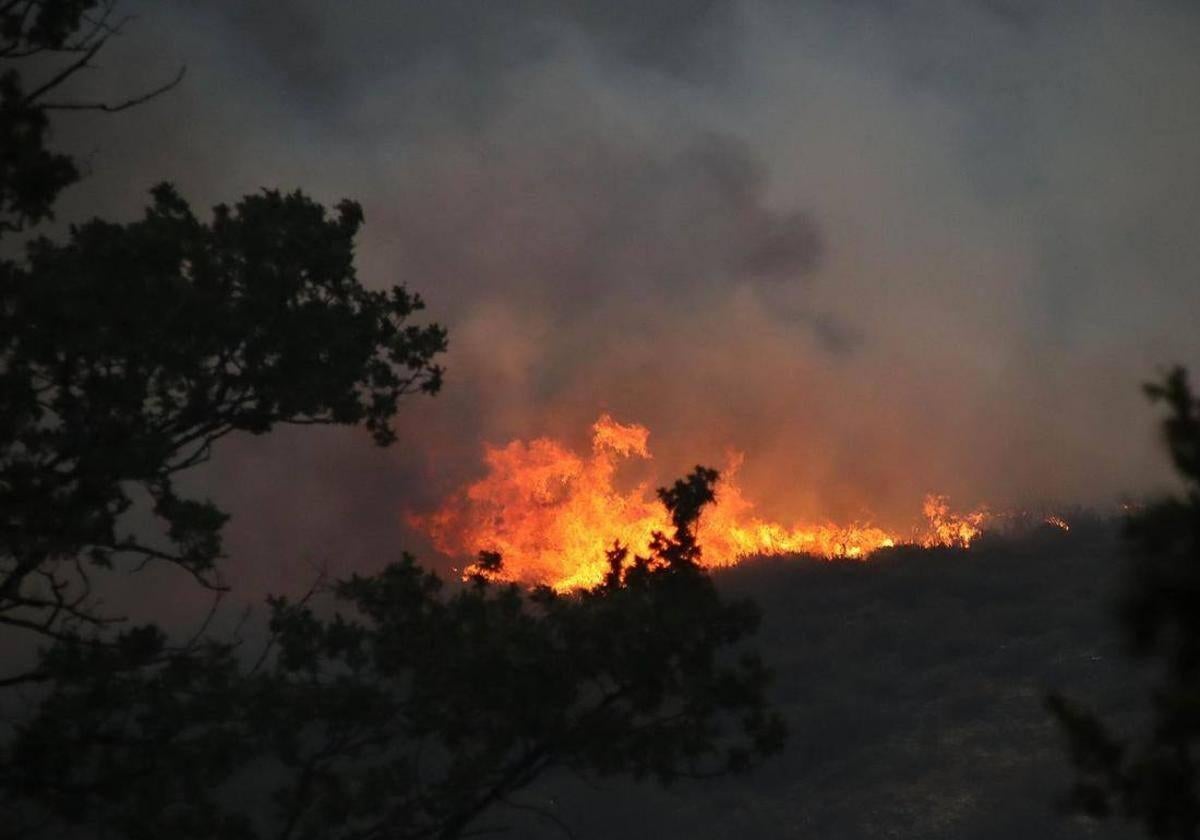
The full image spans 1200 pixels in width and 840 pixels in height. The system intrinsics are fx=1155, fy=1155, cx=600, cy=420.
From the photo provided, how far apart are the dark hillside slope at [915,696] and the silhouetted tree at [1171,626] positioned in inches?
1145

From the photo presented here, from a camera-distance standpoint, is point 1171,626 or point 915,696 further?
point 915,696

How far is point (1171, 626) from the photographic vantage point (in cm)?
499

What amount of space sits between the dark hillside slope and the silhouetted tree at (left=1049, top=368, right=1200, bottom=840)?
95.4 feet

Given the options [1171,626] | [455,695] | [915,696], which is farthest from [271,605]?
[915,696]

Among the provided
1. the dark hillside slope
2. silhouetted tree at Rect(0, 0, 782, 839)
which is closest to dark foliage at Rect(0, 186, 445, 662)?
silhouetted tree at Rect(0, 0, 782, 839)

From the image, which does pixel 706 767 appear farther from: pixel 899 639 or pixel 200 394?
pixel 200 394

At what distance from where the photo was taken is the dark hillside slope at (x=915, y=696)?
44.6 metres

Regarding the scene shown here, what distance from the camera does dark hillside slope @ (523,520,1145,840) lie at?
1754 inches

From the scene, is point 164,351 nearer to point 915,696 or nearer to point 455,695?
point 455,695

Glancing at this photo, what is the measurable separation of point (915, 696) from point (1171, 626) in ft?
181

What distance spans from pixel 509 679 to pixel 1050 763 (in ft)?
130

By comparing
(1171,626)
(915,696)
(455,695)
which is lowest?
(1171,626)

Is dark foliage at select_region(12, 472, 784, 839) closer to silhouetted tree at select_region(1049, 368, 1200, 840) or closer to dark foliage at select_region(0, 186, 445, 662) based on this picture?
dark foliage at select_region(0, 186, 445, 662)

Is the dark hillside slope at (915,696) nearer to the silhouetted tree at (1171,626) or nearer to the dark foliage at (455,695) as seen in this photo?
the dark foliage at (455,695)
